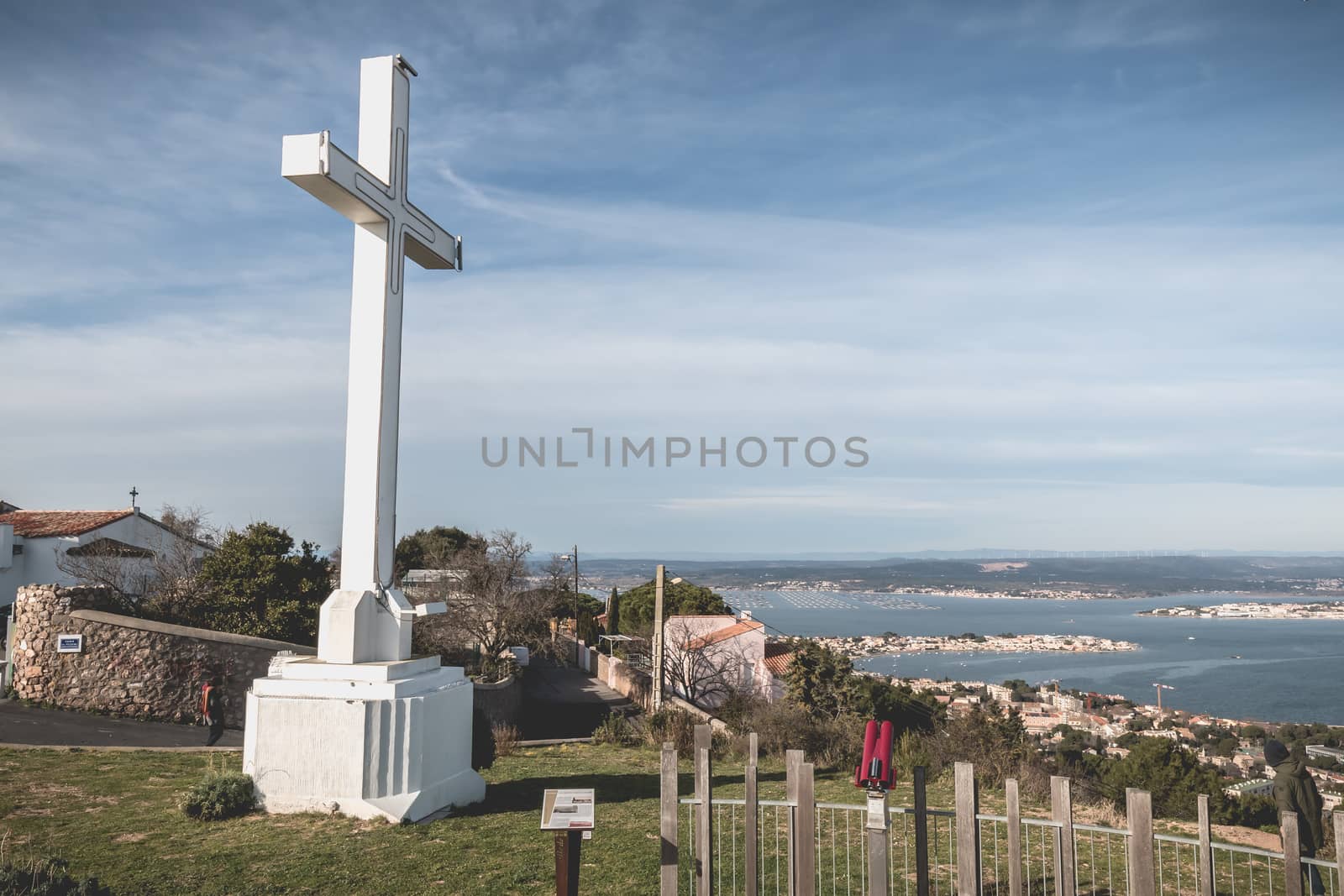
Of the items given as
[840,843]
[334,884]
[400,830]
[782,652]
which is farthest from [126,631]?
[782,652]

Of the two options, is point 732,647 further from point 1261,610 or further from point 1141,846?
point 1261,610

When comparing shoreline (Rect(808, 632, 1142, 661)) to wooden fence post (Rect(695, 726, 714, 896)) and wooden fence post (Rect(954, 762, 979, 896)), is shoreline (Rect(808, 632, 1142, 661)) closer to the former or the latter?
wooden fence post (Rect(695, 726, 714, 896))

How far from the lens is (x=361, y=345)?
931 centimetres

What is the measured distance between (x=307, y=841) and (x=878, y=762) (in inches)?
210

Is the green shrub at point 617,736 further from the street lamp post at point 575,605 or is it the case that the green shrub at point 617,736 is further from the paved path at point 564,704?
the street lamp post at point 575,605

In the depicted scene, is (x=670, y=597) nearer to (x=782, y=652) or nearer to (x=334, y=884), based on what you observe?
(x=782, y=652)

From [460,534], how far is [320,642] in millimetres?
39700

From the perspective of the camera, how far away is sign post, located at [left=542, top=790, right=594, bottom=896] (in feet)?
15.3

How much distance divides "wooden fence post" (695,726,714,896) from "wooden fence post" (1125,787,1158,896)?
2.39 m

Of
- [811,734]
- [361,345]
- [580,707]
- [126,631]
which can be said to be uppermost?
[361,345]

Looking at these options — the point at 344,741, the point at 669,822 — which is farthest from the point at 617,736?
the point at 669,822

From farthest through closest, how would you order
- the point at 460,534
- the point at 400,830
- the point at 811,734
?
the point at 460,534 → the point at 811,734 → the point at 400,830

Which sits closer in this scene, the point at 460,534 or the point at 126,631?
the point at 126,631

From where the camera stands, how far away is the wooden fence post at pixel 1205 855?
5254 millimetres
